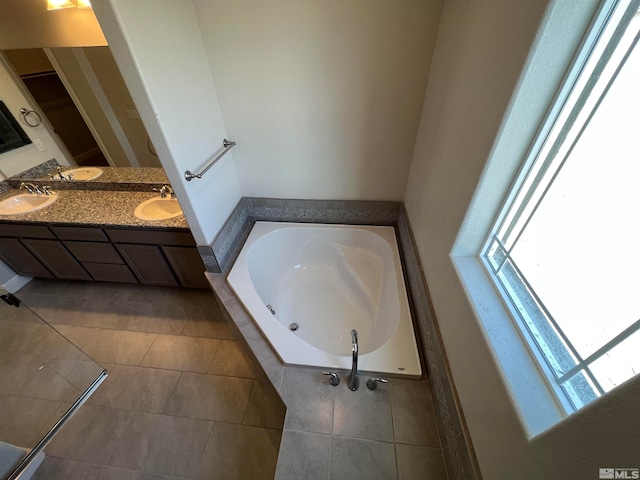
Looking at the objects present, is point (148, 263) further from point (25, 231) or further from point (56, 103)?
point (56, 103)

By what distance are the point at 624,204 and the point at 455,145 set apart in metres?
0.64

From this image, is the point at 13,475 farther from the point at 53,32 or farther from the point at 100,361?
the point at 53,32

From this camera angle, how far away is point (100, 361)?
178 centimetres

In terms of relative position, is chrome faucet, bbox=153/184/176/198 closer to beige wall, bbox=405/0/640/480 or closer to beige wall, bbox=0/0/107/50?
beige wall, bbox=0/0/107/50

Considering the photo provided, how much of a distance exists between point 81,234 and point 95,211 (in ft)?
0.64

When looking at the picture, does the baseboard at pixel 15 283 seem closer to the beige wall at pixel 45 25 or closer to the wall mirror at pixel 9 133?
the wall mirror at pixel 9 133

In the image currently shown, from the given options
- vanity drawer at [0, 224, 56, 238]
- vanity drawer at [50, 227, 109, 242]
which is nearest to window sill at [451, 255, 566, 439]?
vanity drawer at [50, 227, 109, 242]

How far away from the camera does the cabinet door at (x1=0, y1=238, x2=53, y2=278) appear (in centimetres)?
202

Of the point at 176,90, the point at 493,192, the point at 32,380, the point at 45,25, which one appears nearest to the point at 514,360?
the point at 493,192

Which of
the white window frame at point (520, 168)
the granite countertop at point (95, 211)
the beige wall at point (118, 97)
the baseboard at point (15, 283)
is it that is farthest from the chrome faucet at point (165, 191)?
the white window frame at point (520, 168)

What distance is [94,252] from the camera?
6.43 feet

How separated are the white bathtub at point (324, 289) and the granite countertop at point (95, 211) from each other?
0.67 meters

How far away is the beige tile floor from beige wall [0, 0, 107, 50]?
73.8 inches

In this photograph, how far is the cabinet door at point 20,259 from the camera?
202cm
